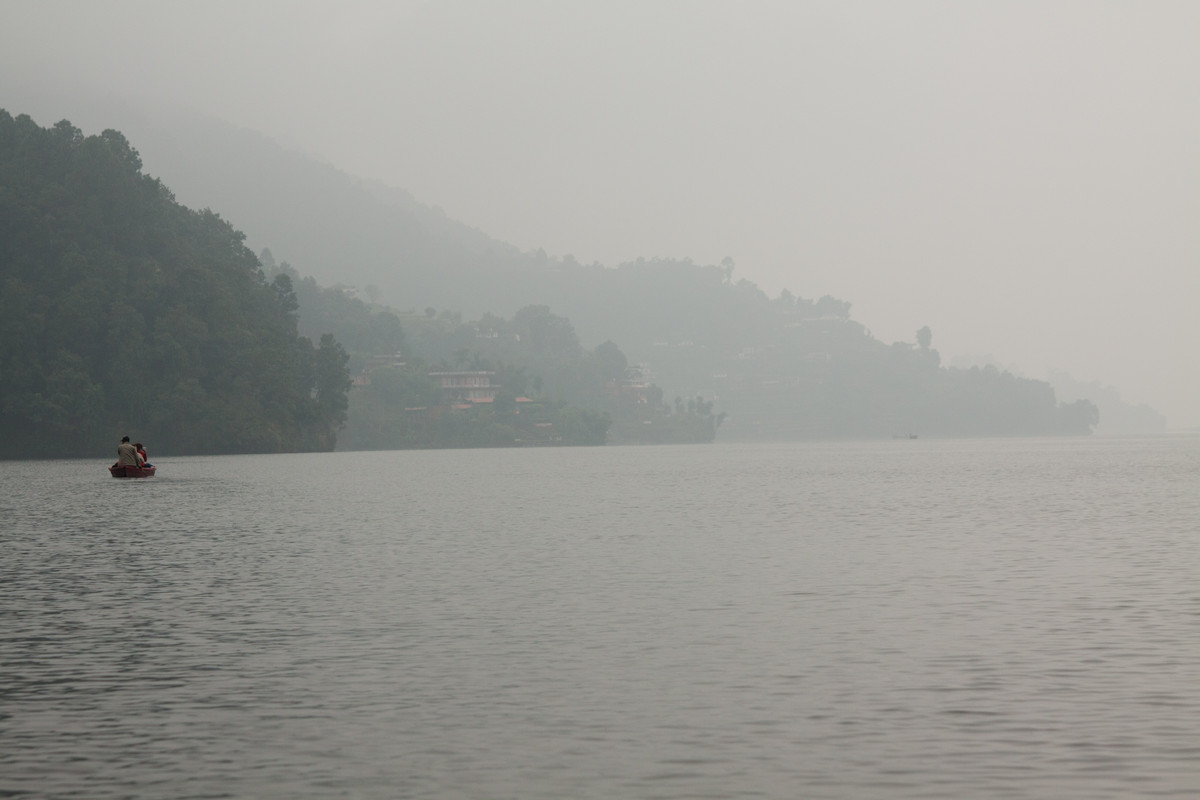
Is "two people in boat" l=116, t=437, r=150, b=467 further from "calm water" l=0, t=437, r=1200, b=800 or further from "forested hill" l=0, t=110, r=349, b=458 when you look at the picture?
"forested hill" l=0, t=110, r=349, b=458

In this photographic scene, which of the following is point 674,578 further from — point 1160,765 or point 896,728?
point 1160,765

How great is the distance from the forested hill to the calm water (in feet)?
241

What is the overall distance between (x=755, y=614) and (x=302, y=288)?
186589 mm

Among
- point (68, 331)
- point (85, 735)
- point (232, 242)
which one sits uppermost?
point (232, 242)

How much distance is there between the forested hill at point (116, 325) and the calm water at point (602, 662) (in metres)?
73.5

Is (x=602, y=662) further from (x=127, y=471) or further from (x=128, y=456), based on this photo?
(x=128, y=456)

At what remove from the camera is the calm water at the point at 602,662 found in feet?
35.5

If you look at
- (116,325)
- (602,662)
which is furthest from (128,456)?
(602,662)

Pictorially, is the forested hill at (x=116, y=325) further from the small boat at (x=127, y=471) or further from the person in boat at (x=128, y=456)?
the small boat at (x=127, y=471)

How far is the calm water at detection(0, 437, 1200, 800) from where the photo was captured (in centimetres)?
1083

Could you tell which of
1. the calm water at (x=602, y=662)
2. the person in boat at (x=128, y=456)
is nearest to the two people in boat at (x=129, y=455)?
the person in boat at (x=128, y=456)

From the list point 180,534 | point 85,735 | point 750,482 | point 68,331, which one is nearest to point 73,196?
point 68,331

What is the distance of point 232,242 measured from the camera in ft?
454

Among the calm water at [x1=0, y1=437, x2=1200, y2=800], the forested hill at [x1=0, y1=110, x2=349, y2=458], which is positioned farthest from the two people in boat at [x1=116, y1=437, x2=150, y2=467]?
the forested hill at [x1=0, y1=110, x2=349, y2=458]
